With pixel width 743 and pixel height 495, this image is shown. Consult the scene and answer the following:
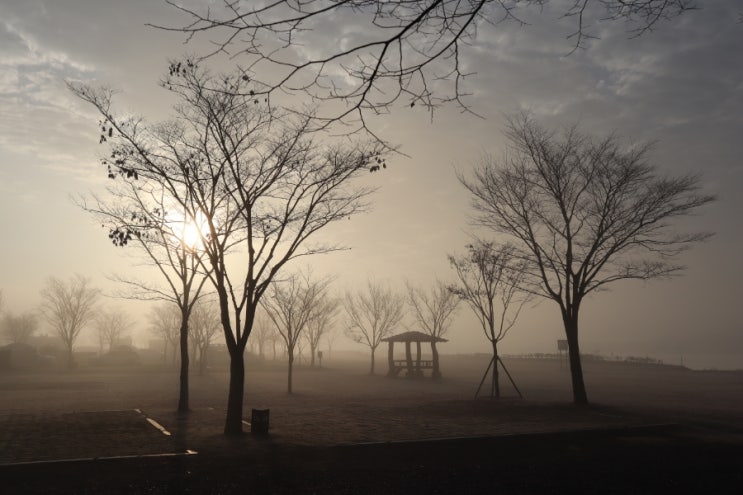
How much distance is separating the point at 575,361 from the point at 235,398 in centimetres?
1243

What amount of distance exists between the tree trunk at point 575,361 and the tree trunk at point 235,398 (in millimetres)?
11808

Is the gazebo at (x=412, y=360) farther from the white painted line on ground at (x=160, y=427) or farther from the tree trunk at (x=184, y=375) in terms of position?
the white painted line on ground at (x=160, y=427)

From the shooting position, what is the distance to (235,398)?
1168 centimetres

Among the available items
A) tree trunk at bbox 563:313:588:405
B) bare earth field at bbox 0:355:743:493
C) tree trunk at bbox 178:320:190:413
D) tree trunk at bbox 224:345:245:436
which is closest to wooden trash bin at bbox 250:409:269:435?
bare earth field at bbox 0:355:743:493

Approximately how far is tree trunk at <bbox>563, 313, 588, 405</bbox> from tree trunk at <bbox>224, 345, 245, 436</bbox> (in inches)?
465

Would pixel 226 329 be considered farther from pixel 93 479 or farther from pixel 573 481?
pixel 573 481

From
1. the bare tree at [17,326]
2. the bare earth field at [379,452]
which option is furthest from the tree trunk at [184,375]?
the bare tree at [17,326]

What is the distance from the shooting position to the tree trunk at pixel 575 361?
17094 millimetres

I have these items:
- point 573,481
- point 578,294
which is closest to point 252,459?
point 573,481

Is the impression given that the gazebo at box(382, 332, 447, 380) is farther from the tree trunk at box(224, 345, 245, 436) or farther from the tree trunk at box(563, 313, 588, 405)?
the tree trunk at box(224, 345, 245, 436)

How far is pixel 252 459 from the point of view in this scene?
8547mm

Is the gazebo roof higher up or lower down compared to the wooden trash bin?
higher up

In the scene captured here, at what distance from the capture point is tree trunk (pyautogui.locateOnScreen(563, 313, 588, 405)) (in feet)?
56.1

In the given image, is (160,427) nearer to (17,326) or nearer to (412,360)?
(412,360)
